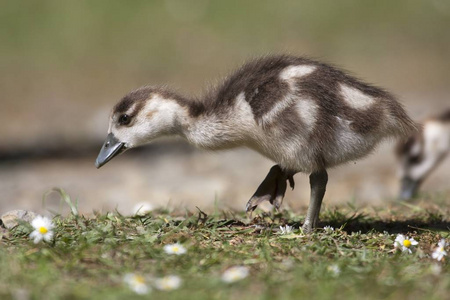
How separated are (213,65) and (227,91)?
9391 mm

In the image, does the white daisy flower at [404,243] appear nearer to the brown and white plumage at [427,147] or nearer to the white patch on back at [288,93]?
the white patch on back at [288,93]

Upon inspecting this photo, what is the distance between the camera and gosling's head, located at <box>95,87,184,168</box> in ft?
15.7

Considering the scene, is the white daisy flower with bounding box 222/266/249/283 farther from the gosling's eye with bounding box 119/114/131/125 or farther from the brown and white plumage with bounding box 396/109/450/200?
the brown and white plumage with bounding box 396/109/450/200

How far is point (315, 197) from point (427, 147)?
5.17 metres

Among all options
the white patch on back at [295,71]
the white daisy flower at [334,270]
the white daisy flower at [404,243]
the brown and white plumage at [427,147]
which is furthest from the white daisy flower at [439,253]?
the brown and white plumage at [427,147]

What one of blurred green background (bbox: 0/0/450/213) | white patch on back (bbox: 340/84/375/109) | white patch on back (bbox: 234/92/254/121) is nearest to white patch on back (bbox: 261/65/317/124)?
white patch on back (bbox: 234/92/254/121)

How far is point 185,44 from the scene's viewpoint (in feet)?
47.7

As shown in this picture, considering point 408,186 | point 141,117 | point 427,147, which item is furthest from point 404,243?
point 427,147

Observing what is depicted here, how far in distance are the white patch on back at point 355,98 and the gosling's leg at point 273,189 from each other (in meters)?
0.68

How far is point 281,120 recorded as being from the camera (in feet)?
14.5

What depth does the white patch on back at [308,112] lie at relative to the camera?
173 inches

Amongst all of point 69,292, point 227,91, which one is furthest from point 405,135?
point 69,292

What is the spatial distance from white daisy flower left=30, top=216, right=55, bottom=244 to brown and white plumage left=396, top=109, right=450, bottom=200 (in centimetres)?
595

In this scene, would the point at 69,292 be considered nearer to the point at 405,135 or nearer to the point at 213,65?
the point at 405,135
